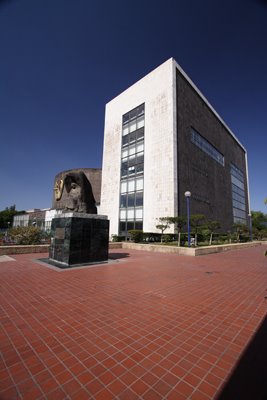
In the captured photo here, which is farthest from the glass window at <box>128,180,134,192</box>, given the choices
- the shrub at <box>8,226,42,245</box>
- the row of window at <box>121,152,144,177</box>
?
the shrub at <box>8,226,42,245</box>

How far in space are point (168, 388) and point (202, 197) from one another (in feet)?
91.0

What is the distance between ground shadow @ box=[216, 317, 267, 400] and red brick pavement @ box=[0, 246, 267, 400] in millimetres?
83

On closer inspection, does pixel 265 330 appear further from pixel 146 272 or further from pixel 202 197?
pixel 202 197

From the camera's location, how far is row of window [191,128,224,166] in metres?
28.1

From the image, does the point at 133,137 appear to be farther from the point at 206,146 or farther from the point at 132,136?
the point at 206,146

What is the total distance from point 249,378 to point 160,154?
2304 centimetres

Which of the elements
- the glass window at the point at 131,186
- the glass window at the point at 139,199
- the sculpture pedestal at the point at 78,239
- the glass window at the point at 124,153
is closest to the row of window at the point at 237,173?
the glass window at the point at 124,153

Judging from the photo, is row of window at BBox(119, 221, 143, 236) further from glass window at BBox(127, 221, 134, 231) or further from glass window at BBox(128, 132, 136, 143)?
glass window at BBox(128, 132, 136, 143)

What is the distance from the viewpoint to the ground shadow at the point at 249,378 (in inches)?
76.1

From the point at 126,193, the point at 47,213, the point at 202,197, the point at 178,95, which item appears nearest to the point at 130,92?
the point at 178,95

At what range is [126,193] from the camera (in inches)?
1069

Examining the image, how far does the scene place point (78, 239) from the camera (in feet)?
28.4

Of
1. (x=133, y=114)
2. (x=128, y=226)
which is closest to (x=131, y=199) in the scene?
(x=128, y=226)

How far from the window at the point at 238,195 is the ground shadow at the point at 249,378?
4170cm
